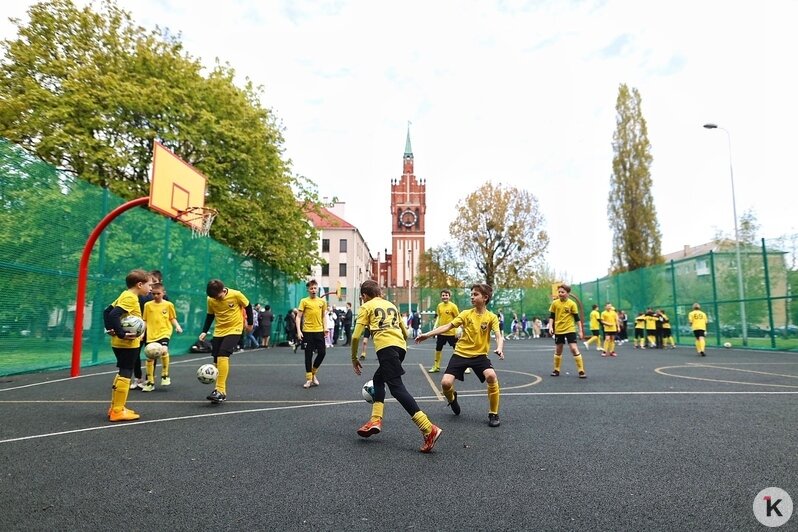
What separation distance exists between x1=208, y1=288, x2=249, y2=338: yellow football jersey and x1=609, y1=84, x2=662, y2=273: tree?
39.2 m

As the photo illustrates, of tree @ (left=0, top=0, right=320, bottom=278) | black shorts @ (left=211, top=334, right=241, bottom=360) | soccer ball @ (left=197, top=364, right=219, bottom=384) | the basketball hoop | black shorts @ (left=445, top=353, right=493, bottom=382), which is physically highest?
tree @ (left=0, top=0, right=320, bottom=278)

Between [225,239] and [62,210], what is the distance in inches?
469

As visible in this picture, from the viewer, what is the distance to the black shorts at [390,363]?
527cm

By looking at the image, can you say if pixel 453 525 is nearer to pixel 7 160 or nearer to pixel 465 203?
pixel 7 160

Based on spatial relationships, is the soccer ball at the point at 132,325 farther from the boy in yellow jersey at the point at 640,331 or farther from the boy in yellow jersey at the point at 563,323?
the boy in yellow jersey at the point at 640,331

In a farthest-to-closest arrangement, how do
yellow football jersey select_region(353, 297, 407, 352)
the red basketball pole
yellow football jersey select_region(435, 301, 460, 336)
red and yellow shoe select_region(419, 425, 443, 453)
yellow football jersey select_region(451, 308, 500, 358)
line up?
yellow football jersey select_region(435, 301, 460, 336), the red basketball pole, yellow football jersey select_region(451, 308, 500, 358), yellow football jersey select_region(353, 297, 407, 352), red and yellow shoe select_region(419, 425, 443, 453)

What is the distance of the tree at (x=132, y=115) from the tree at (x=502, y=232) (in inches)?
761

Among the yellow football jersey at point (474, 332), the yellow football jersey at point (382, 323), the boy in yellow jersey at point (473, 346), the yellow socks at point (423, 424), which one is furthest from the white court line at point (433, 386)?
the yellow socks at point (423, 424)

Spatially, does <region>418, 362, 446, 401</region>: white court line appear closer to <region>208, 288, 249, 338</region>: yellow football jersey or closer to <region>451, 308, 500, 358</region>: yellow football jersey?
<region>451, 308, 500, 358</region>: yellow football jersey

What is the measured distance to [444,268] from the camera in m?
43.0

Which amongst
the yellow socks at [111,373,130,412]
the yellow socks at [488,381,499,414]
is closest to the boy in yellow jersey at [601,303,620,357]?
the yellow socks at [488,381,499,414]

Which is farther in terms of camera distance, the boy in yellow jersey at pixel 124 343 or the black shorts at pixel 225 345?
the black shorts at pixel 225 345

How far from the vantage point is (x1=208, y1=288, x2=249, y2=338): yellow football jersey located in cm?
773

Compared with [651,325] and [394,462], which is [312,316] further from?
[651,325]
